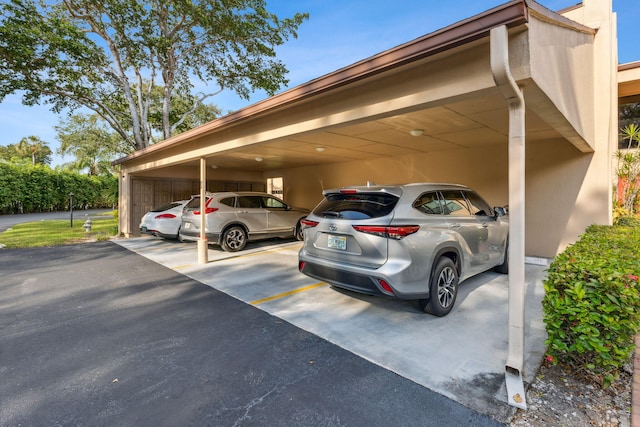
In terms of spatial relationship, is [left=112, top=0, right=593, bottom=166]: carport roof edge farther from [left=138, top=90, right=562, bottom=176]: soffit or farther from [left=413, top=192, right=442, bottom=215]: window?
[left=413, top=192, right=442, bottom=215]: window

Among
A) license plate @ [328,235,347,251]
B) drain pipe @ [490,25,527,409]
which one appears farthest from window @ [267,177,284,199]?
drain pipe @ [490,25,527,409]

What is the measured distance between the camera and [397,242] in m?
3.18

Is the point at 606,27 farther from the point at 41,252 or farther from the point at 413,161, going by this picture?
the point at 41,252

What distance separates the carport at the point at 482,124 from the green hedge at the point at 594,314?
26 centimetres

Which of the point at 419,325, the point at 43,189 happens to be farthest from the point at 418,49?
the point at 43,189

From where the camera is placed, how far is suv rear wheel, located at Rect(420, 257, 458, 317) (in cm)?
346

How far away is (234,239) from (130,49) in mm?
12111

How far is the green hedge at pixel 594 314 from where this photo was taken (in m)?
2.11

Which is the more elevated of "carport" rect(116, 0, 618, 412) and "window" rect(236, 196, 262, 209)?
"carport" rect(116, 0, 618, 412)

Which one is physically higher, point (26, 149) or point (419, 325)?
point (26, 149)

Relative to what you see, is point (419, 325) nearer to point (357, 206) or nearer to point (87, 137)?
point (357, 206)

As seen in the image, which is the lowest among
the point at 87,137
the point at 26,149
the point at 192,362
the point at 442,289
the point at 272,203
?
the point at 192,362

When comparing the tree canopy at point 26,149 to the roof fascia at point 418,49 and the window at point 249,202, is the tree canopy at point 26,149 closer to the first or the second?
the window at point 249,202

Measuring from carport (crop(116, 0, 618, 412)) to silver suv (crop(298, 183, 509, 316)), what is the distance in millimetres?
950
